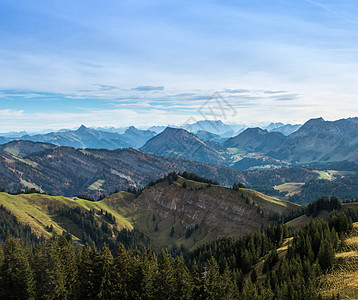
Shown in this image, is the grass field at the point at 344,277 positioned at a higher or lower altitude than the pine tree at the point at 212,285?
lower

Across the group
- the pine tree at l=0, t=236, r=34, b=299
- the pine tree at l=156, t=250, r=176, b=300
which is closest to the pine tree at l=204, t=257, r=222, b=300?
the pine tree at l=156, t=250, r=176, b=300

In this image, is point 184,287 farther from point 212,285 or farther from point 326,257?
point 326,257

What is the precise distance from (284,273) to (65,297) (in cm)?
5348

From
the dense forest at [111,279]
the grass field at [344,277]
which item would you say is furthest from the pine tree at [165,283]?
the grass field at [344,277]

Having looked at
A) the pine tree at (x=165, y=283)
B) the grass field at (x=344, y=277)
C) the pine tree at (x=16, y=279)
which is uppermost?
the pine tree at (x=16, y=279)

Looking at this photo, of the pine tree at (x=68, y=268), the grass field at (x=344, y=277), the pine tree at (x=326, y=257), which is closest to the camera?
the grass field at (x=344, y=277)

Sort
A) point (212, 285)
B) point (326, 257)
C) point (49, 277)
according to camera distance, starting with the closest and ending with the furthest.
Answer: point (212, 285), point (49, 277), point (326, 257)

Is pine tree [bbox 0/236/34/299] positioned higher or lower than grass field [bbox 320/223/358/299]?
higher

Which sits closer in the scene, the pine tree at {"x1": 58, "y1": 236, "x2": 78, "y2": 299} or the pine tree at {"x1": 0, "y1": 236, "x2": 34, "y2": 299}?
the pine tree at {"x1": 0, "y1": 236, "x2": 34, "y2": 299}

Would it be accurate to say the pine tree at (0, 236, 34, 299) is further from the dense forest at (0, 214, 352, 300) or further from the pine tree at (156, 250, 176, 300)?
the pine tree at (156, 250, 176, 300)

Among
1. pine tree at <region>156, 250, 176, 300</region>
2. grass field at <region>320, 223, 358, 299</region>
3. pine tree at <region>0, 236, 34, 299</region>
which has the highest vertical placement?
pine tree at <region>0, 236, 34, 299</region>

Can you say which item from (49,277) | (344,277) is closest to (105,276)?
(49,277)

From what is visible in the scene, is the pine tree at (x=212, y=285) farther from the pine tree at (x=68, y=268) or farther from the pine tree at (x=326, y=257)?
the pine tree at (x=326, y=257)

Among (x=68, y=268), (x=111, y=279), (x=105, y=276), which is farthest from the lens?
(x=68, y=268)
